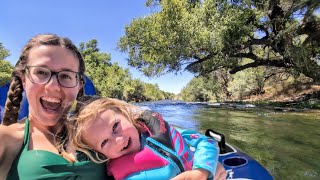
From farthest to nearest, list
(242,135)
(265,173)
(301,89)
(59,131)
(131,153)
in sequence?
(301,89) → (242,135) → (265,173) → (59,131) → (131,153)

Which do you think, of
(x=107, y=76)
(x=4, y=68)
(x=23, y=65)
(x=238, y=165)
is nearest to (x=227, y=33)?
(x=238, y=165)

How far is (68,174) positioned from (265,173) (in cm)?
159

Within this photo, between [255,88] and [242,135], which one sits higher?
[255,88]

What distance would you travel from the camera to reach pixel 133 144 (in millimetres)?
1688

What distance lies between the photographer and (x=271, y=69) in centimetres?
2112

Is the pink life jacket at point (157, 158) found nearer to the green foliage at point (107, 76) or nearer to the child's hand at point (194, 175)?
the child's hand at point (194, 175)

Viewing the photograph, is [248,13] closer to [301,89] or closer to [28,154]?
[301,89]

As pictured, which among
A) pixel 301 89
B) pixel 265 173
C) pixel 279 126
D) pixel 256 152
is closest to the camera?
pixel 265 173

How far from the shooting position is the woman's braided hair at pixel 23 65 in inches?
72.3

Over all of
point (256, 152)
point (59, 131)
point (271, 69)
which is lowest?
point (256, 152)

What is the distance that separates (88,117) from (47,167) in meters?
0.29

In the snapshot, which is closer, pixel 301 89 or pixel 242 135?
pixel 242 135

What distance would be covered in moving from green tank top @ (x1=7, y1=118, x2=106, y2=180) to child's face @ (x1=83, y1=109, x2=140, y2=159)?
105mm

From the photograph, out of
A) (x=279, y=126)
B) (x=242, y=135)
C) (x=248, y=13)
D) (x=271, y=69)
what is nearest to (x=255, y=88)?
(x=271, y=69)
